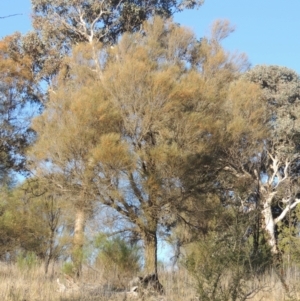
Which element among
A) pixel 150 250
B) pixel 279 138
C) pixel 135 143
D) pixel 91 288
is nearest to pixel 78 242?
pixel 150 250

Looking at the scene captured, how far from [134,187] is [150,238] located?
110 cm

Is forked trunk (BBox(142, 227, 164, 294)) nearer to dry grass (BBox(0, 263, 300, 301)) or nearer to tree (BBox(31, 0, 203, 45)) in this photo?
dry grass (BBox(0, 263, 300, 301))

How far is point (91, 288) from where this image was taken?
31.1 feet

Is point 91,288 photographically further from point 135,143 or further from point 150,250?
point 135,143

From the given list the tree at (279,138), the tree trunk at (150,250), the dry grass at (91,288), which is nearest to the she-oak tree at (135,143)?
the tree trunk at (150,250)

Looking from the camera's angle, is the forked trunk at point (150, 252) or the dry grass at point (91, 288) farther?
the forked trunk at point (150, 252)

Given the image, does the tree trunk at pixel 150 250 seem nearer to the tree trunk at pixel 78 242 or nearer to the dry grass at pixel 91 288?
the dry grass at pixel 91 288

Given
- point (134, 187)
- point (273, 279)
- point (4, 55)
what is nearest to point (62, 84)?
point (4, 55)

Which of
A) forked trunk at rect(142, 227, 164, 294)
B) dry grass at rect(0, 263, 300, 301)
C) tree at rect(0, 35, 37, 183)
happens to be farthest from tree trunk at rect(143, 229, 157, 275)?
tree at rect(0, 35, 37, 183)

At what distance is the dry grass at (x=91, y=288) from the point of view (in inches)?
322

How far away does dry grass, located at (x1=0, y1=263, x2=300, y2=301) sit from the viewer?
26.9ft

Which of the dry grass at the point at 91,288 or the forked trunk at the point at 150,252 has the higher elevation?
the forked trunk at the point at 150,252

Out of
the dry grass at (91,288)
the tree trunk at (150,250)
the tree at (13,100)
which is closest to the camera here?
the dry grass at (91,288)

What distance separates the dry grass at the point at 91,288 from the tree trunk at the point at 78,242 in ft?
0.80
